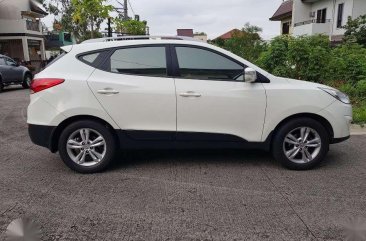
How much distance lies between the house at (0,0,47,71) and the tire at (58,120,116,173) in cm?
2990

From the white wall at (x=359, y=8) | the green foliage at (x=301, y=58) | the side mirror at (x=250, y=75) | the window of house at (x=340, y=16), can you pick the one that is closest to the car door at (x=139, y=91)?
the side mirror at (x=250, y=75)

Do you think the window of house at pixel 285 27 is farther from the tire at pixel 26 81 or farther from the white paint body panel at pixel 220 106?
the white paint body panel at pixel 220 106

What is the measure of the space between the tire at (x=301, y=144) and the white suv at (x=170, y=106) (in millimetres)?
13

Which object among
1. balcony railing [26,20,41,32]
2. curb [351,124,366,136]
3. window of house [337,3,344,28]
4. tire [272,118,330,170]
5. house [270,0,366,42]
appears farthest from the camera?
balcony railing [26,20,41,32]

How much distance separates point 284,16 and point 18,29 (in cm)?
2678

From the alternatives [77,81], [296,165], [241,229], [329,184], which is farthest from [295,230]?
[77,81]

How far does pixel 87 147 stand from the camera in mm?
4566

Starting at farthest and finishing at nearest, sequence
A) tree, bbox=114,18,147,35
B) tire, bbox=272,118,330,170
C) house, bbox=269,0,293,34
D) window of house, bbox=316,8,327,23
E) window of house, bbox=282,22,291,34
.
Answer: window of house, bbox=282,22,291,34 < house, bbox=269,0,293,34 < tree, bbox=114,18,147,35 < window of house, bbox=316,8,327,23 < tire, bbox=272,118,330,170

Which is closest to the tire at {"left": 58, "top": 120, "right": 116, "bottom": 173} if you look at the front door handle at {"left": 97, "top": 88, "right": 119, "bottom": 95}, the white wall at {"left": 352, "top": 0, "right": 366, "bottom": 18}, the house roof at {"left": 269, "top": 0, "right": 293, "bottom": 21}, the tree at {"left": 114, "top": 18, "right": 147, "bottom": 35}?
the front door handle at {"left": 97, "top": 88, "right": 119, "bottom": 95}

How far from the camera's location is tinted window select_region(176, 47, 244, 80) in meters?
4.57

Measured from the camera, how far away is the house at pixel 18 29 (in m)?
33.2

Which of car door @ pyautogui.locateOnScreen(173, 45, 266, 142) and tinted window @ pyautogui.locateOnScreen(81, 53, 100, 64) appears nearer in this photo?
car door @ pyautogui.locateOnScreen(173, 45, 266, 142)

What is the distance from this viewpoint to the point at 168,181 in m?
4.33

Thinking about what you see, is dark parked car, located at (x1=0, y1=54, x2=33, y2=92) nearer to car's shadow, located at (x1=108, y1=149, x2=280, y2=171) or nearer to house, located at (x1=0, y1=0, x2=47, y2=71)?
car's shadow, located at (x1=108, y1=149, x2=280, y2=171)
